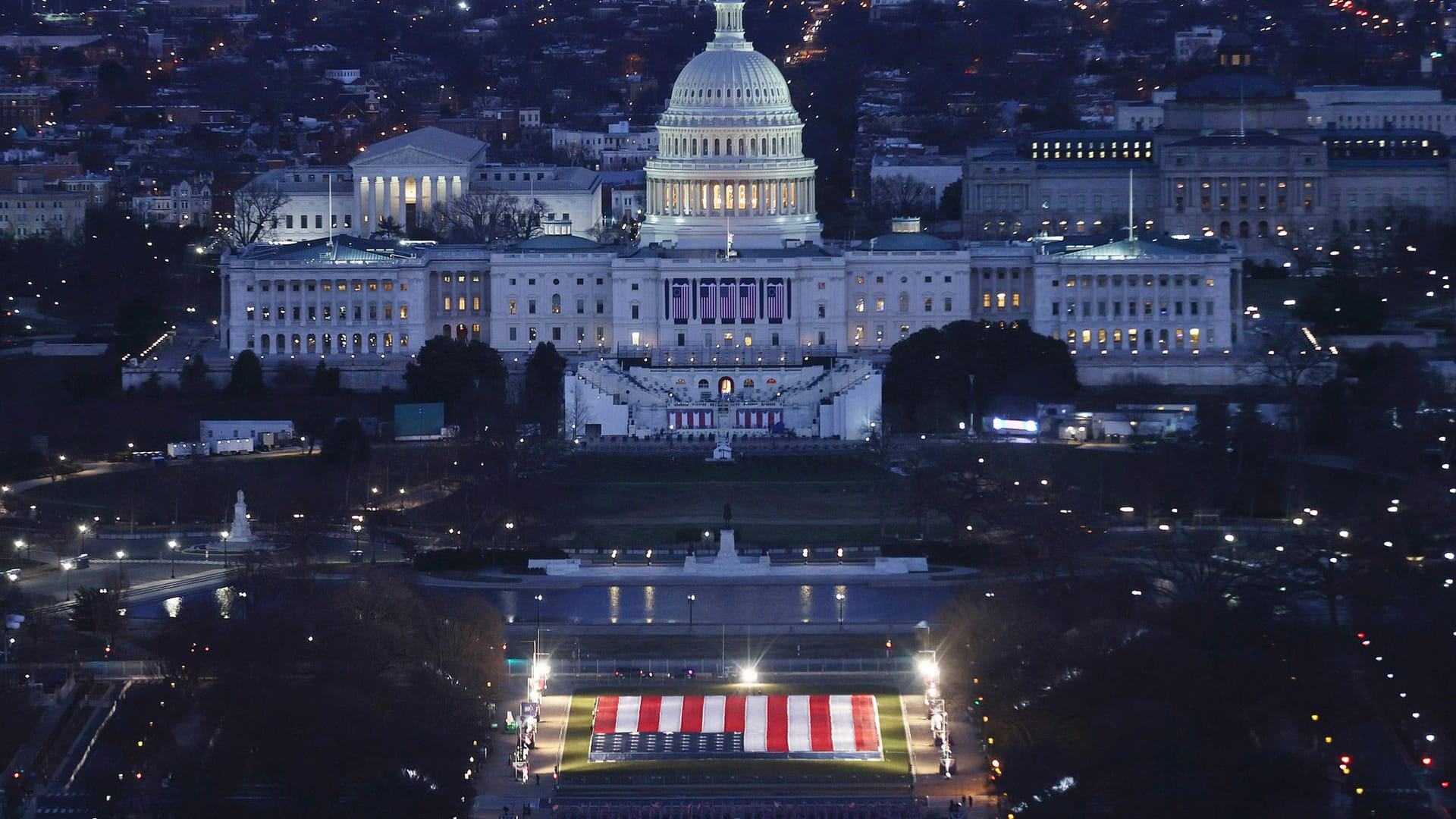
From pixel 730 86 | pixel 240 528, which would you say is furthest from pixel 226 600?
pixel 730 86

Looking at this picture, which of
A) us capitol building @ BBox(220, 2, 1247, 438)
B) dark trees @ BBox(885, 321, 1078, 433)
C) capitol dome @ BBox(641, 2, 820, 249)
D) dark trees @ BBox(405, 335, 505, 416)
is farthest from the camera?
capitol dome @ BBox(641, 2, 820, 249)

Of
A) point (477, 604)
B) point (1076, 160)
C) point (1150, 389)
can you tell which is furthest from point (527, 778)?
point (1076, 160)

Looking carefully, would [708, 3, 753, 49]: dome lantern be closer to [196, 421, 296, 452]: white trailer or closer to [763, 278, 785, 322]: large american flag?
[763, 278, 785, 322]: large american flag

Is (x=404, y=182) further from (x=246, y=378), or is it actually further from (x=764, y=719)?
(x=764, y=719)

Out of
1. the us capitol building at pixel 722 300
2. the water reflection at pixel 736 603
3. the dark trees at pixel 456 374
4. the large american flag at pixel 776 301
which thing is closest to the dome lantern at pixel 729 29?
the us capitol building at pixel 722 300

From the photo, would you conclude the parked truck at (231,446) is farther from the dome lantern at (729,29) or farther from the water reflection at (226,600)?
the dome lantern at (729,29)

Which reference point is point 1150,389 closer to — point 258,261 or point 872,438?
point 872,438

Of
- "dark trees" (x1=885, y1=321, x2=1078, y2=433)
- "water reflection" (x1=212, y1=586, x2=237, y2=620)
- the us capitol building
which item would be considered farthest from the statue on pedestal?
the us capitol building
